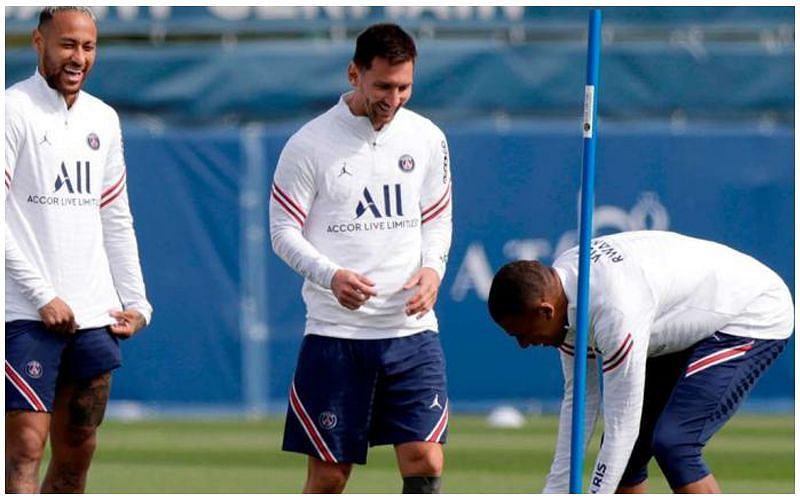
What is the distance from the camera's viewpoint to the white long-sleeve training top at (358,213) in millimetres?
→ 8547

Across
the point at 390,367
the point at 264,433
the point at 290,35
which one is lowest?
the point at 264,433

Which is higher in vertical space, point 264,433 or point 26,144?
point 26,144

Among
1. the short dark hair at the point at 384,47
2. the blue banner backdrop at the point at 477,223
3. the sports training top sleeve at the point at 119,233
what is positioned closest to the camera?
the short dark hair at the point at 384,47

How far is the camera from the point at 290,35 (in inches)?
803

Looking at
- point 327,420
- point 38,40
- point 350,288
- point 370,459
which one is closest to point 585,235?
point 350,288

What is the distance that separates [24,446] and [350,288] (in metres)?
1.46

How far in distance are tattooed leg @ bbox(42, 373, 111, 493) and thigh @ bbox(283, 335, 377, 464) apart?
82 centimetres

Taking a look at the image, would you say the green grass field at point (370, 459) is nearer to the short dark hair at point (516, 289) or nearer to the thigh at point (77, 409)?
the thigh at point (77, 409)

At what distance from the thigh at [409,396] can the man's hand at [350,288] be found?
1.09 ft

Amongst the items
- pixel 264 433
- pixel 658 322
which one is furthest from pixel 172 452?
pixel 658 322

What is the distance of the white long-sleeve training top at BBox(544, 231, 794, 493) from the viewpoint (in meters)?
7.84

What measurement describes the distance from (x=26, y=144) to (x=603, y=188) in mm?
9551

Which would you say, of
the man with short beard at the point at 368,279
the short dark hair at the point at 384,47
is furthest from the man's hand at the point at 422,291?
the short dark hair at the point at 384,47

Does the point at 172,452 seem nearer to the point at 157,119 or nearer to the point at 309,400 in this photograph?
the point at 309,400
